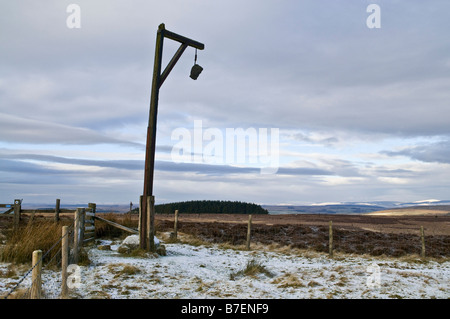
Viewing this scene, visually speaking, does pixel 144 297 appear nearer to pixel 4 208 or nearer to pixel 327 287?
pixel 327 287

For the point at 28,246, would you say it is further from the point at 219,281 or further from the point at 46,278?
the point at 219,281

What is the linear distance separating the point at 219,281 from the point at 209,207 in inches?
2714

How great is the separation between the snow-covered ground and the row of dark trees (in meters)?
63.3

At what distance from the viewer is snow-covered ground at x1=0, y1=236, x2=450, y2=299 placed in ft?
25.3

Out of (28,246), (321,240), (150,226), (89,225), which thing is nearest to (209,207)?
(321,240)

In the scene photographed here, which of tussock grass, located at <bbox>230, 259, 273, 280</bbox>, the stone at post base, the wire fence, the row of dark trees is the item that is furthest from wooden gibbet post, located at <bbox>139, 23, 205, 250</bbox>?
the row of dark trees

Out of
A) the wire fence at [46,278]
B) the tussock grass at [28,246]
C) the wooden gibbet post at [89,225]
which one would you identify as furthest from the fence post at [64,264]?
the wooden gibbet post at [89,225]

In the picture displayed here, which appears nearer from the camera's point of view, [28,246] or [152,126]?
[28,246]

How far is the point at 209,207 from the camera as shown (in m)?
77.6

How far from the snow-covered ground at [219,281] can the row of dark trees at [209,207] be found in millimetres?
63251

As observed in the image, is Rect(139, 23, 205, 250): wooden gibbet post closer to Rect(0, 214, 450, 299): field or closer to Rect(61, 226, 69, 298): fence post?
Rect(0, 214, 450, 299): field

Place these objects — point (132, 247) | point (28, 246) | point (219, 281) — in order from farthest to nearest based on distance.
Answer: point (132, 247) → point (28, 246) → point (219, 281)

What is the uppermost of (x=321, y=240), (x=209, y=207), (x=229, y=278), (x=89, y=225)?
(x=89, y=225)
